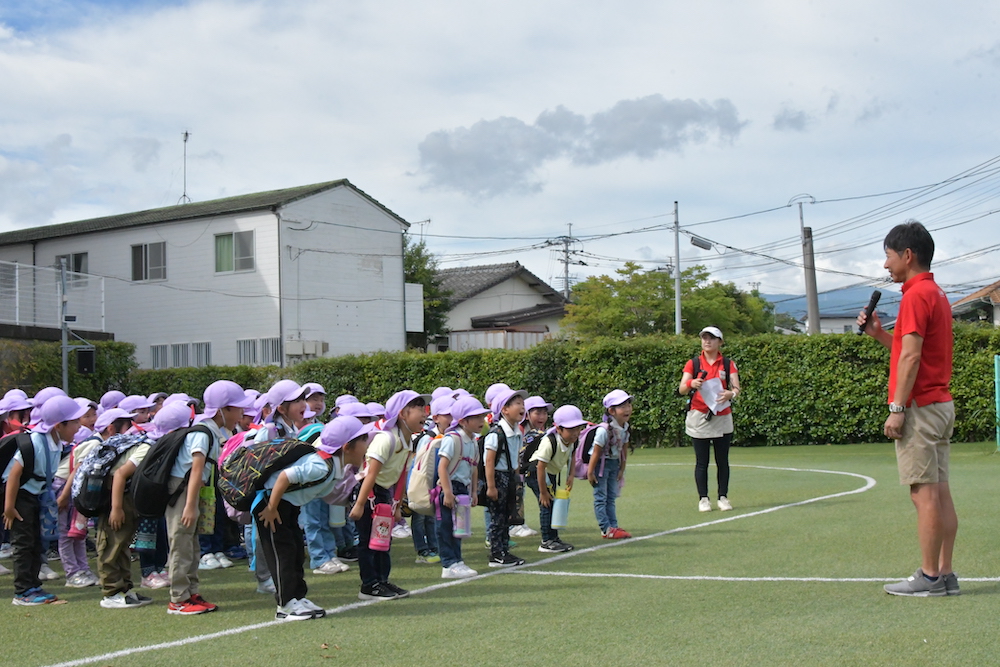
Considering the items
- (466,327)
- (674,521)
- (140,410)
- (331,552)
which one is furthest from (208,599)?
(466,327)

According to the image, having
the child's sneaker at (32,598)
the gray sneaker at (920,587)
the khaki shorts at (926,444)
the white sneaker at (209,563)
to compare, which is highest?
the khaki shorts at (926,444)

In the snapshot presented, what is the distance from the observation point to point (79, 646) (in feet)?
19.9

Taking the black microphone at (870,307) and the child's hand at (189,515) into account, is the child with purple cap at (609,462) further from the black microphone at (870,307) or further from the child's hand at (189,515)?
the child's hand at (189,515)

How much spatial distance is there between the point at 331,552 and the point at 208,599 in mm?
1528

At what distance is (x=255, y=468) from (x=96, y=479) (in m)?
1.62

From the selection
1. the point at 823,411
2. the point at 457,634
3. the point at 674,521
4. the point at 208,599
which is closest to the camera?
the point at 457,634

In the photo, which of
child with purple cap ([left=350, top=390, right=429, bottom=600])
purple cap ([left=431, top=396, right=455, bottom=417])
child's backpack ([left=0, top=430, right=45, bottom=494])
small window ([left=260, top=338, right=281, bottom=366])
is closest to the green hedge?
small window ([left=260, top=338, right=281, bottom=366])

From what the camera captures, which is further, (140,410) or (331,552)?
(140,410)

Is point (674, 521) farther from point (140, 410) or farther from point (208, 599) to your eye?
point (140, 410)

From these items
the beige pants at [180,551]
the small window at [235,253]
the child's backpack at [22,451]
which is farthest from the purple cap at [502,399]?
the small window at [235,253]

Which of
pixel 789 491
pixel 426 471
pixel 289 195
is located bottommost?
pixel 789 491

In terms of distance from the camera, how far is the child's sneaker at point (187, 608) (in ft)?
22.9

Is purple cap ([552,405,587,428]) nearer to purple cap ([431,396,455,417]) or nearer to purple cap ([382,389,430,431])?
purple cap ([431,396,455,417])

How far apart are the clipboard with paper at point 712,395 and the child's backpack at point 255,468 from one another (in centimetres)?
583
